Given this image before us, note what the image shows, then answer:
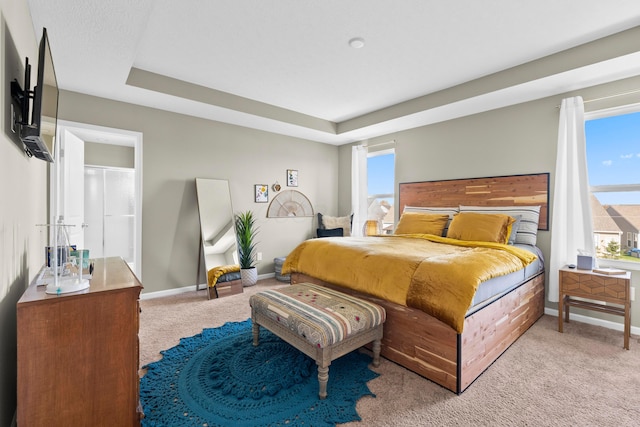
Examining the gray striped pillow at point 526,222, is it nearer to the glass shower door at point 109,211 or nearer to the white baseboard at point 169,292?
the white baseboard at point 169,292

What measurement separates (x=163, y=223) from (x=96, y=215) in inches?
72.0

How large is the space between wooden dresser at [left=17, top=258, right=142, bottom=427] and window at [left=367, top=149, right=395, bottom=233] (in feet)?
13.6

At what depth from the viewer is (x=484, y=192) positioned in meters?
3.78

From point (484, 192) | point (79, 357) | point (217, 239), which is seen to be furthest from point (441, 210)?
point (79, 357)

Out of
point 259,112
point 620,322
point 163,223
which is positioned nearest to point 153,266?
point 163,223

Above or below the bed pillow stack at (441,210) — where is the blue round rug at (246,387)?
below

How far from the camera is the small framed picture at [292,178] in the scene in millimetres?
5066

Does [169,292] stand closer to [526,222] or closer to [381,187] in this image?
[381,187]

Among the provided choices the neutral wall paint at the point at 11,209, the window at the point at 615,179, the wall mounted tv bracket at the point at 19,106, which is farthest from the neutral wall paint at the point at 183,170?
the window at the point at 615,179

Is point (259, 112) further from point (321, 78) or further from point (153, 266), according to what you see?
point (153, 266)

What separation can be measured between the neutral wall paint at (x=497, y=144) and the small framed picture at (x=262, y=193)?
210 centimetres

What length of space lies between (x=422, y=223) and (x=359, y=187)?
1.75 m

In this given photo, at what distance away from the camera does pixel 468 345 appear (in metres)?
1.91

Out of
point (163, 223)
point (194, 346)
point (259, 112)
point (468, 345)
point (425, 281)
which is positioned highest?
point (259, 112)
